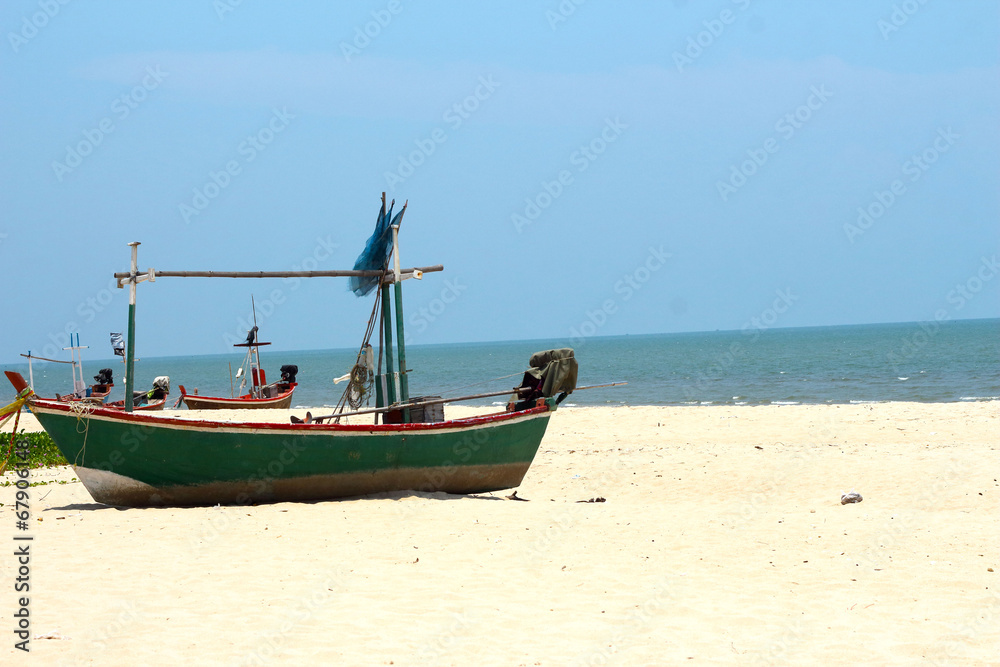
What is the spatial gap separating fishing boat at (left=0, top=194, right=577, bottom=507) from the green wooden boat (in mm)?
12

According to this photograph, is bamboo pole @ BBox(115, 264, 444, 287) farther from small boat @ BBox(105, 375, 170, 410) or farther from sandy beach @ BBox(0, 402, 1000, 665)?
small boat @ BBox(105, 375, 170, 410)

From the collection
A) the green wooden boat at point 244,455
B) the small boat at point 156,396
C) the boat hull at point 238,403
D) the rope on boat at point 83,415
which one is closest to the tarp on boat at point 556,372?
the green wooden boat at point 244,455

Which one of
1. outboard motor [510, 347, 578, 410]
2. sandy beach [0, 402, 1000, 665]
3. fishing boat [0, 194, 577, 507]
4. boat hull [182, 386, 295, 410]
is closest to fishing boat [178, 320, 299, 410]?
boat hull [182, 386, 295, 410]

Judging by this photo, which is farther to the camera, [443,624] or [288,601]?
[288,601]

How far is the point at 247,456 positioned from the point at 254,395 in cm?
2440

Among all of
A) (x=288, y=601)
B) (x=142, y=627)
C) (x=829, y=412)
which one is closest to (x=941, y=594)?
(x=288, y=601)

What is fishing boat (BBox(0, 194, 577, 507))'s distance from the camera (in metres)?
9.89

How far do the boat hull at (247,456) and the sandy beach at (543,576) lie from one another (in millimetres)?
327

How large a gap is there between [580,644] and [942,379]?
3974cm

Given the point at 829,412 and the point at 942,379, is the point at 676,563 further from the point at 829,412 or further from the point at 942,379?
the point at 942,379

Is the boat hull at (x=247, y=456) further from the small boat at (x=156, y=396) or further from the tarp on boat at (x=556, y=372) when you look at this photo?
the small boat at (x=156, y=396)

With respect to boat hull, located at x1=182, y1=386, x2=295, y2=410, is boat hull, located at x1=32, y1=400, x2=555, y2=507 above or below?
above

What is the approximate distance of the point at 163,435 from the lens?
987cm

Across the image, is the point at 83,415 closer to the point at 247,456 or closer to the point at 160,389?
Answer: the point at 247,456
